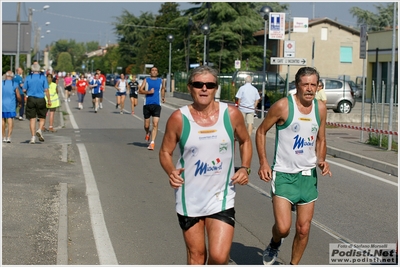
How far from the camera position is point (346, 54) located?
2992 inches

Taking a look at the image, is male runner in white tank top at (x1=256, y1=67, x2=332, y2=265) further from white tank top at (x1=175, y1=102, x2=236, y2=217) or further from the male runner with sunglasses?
the male runner with sunglasses

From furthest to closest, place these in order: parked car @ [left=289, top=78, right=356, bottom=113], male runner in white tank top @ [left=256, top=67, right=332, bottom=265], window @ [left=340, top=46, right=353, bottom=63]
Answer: window @ [left=340, top=46, right=353, bottom=63]
parked car @ [left=289, top=78, right=356, bottom=113]
male runner in white tank top @ [left=256, top=67, right=332, bottom=265]

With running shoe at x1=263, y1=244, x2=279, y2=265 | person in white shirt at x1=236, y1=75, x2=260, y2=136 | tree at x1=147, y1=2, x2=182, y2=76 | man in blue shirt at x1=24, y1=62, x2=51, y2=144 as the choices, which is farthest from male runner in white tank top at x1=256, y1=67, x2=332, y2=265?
tree at x1=147, y1=2, x2=182, y2=76

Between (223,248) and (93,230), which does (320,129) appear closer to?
(223,248)

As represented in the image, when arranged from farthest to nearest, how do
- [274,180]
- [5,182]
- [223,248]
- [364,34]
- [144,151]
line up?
[364,34]
[144,151]
[5,182]
[274,180]
[223,248]

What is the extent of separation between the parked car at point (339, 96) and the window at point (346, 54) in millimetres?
42159

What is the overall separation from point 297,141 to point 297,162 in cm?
18

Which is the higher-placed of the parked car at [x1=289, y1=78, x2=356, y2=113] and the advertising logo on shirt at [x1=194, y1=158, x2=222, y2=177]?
the parked car at [x1=289, y1=78, x2=356, y2=113]

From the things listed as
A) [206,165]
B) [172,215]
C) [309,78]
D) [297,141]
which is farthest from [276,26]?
[206,165]

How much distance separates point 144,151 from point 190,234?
38.5ft

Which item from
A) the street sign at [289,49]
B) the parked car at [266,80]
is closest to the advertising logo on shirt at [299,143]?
the street sign at [289,49]

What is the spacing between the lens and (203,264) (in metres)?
5.41

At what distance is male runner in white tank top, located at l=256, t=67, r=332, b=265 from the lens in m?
6.37

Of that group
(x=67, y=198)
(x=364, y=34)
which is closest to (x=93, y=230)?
(x=67, y=198)
